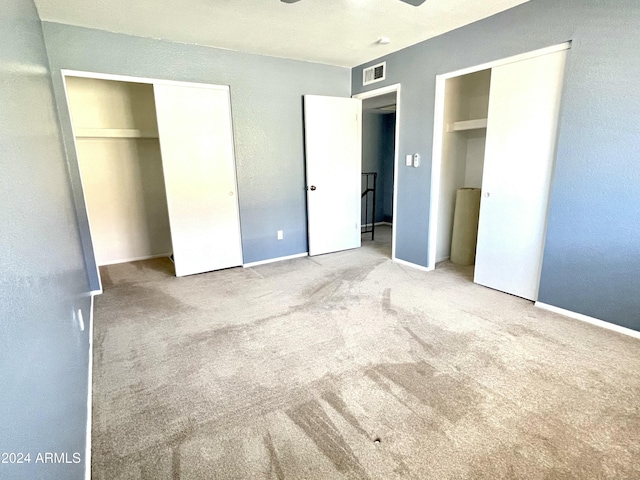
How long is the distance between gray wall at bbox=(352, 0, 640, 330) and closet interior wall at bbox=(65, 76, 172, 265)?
13.5 feet

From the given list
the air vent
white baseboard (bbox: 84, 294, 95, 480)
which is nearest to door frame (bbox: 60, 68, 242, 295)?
white baseboard (bbox: 84, 294, 95, 480)

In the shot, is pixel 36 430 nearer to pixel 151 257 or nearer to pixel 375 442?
pixel 375 442

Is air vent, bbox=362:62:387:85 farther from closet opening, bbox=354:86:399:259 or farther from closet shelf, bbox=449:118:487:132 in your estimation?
closet opening, bbox=354:86:399:259

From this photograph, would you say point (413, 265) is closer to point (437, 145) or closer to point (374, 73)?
point (437, 145)

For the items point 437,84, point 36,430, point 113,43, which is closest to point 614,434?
point 36,430

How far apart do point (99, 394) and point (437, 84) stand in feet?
12.7

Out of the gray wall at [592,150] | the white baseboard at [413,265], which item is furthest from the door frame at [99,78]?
the gray wall at [592,150]

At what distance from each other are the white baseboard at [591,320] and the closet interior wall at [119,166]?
15.4 ft

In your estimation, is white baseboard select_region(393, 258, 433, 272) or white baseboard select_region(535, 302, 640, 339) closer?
white baseboard select_region(535, 302, 640, 339)

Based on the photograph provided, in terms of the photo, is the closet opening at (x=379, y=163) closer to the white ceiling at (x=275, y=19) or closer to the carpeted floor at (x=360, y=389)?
the white ceiling at (x=275, y=19)

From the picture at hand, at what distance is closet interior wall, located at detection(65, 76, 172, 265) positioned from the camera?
4.01m

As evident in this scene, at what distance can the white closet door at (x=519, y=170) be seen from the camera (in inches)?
106

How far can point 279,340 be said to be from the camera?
7.88ft

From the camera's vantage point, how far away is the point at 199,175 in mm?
3752
